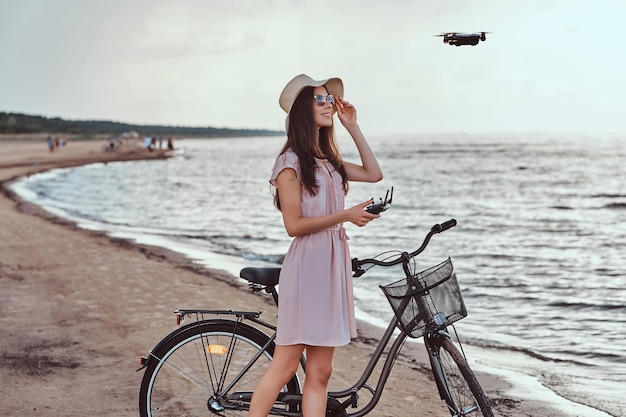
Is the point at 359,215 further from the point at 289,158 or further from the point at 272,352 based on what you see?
the point at 272,352

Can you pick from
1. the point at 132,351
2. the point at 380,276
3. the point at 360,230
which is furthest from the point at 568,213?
the point at 132,351

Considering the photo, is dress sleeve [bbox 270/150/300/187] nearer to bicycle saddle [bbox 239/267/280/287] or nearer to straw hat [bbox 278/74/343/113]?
straw hat [bbox 278/74/343/113]

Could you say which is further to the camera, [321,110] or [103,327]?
[103,327]

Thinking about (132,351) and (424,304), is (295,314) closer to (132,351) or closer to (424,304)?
(424,304)

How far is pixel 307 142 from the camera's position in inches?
131

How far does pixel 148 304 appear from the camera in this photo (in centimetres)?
888

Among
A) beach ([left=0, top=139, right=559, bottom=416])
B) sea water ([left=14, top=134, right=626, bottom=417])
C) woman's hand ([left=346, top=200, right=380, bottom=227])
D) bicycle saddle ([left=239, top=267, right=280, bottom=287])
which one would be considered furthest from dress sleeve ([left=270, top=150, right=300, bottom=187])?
sea water ([left=14, top=134, right=626, bottom=417])

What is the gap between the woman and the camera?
328 cm

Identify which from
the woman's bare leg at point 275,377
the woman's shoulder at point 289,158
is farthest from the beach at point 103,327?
the woman's shoulder at point 289,158

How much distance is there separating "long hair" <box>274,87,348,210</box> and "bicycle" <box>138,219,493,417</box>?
44 centimetres

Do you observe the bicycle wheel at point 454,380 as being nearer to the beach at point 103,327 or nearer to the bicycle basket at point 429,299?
the bicycle basket at point 429,299

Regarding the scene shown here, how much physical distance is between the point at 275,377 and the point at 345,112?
1264mm

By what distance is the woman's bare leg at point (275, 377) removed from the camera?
11.2 feet

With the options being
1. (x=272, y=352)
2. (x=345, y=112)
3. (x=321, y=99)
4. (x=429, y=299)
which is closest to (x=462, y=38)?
(x=345, y=112)
